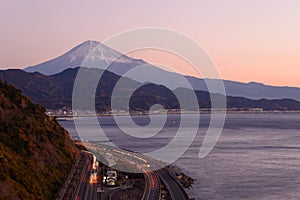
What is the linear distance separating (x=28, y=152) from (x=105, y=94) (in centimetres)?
11858

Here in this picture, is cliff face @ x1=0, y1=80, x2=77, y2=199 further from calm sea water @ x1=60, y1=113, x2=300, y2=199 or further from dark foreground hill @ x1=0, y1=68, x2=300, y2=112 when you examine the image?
dark foreground hill @ x1=0, y1=68, x2=300, y2=112

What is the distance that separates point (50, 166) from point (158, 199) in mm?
4278

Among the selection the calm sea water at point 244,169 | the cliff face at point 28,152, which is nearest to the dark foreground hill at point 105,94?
the calm sea water at point 244,169

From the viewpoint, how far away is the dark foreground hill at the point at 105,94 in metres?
115

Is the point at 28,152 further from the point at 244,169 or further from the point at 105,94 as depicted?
the point at 105,94

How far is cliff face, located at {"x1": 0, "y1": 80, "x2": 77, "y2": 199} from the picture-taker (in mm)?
13080

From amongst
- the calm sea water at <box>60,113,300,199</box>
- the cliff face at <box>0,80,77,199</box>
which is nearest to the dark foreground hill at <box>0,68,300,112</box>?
the calm sea water at <box>60,113,300,199</box>

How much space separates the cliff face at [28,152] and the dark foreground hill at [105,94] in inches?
3332

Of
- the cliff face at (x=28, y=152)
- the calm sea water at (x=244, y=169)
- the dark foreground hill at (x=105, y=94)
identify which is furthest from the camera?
the dark foreground hill at (x=105, y=94)

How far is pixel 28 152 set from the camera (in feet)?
53.5

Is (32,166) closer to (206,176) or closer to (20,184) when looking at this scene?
(20,184)

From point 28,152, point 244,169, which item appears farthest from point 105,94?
point 28,152

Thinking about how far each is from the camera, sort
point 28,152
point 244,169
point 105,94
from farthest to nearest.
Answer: point 105,94 → point 244,169 → point 28,152

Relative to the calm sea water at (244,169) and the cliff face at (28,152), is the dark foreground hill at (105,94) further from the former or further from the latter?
the cliff face at (28,152)
